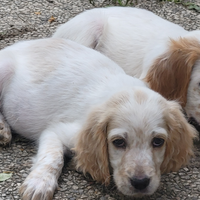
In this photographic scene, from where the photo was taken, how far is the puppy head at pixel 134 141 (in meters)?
4.15

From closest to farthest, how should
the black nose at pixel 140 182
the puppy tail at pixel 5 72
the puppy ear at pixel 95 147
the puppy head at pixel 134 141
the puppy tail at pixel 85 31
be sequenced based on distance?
1. the black nose at pixel 140 182
2. the puppy head at pixel 134 141
3. the puppy ear at pixel 95 147
4. the puppy tail at pixel 5 72
5. the puppy tail at pixel 85 31

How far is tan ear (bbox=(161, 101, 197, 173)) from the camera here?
14.5 ft

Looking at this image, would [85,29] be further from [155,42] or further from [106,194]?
[106,194]

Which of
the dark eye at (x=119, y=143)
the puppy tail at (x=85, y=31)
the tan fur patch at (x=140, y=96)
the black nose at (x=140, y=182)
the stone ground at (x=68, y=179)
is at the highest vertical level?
→ the tan fur patch at (x=140, y=96)

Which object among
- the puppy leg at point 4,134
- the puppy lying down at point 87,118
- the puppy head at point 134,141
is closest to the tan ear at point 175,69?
the puppy lying down at point 87,118

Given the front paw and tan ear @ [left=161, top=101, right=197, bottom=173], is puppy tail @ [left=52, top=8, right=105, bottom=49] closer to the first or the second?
tan ear @ [left=161, top=101, right=197, bottom=173]

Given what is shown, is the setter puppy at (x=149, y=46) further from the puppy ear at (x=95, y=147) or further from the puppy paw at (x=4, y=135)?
the puppy paw at (x=4, y=135)

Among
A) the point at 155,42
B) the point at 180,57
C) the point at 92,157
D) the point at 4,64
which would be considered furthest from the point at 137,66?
the point at 92,157

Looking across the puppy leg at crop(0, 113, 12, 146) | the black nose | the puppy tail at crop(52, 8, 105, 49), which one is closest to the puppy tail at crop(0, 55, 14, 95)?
the puppy leg at crop(0, 113, 12, 146)

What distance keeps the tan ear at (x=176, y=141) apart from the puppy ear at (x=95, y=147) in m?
0.55

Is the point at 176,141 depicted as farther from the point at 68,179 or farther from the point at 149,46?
the point at 149,46

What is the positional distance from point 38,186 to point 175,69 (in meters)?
2.16

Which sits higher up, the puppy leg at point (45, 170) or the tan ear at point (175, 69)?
the tan ear at point (175, 69)

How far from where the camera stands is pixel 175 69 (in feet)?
18.3
